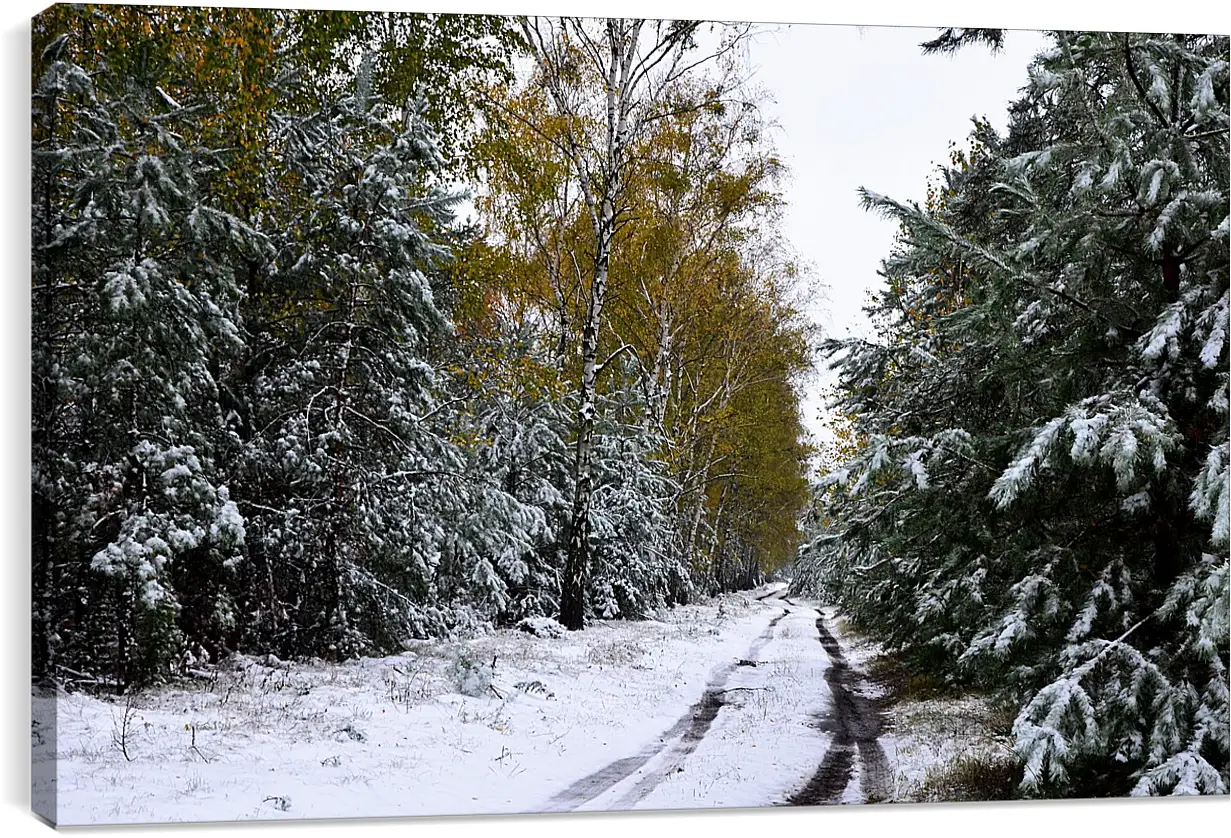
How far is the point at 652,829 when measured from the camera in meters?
4.86

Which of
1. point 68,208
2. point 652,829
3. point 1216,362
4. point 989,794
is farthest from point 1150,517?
point 68,208

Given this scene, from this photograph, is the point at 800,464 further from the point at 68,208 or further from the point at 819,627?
the point at 68,208

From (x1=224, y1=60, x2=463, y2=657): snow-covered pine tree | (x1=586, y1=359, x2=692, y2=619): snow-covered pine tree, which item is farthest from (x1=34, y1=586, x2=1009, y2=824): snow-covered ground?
(x1=224, y1=60, x2=463, y2=657): snow-covered pine tree

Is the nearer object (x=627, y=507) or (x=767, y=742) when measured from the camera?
(x=767, y=742)

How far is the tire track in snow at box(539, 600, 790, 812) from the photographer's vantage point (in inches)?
190

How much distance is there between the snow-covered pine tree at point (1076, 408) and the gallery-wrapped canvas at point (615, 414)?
21 millimetres

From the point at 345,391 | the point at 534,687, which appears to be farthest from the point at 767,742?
the point at 345,391

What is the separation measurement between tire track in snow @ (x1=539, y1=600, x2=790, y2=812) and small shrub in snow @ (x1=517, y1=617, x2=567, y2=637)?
651mm

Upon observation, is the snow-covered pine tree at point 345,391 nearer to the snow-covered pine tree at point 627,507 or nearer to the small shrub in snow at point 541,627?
the small shrub in snow at point 541,627

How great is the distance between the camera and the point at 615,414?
17.9 feet

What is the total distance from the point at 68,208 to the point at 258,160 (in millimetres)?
741

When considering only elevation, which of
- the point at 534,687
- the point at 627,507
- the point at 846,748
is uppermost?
the point at 627,507

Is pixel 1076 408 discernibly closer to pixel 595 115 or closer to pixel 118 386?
pixel 595 115

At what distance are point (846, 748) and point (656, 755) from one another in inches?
33.8
